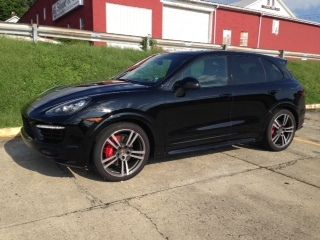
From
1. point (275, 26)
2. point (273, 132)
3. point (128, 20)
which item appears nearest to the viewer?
point (273, 132)

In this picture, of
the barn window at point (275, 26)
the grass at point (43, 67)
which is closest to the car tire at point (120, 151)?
the grass at point (43, 67)

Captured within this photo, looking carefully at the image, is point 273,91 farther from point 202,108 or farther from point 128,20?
point 128,20

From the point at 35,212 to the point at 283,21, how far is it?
30478mm

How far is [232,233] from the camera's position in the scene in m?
3.82

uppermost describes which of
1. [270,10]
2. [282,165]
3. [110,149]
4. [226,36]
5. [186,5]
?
[270,10]

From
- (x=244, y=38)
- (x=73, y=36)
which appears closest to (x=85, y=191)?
(x=73, y=36)

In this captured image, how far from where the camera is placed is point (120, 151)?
498cm

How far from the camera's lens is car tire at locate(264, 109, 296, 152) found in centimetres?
643

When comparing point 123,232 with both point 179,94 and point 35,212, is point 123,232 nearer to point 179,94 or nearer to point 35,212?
point 35,212

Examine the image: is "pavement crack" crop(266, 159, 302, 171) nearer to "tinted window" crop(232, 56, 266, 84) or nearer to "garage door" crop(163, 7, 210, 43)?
"tinted window" crop(232, 56, 266, 84)

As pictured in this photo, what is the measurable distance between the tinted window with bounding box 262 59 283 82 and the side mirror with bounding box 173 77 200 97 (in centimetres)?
173

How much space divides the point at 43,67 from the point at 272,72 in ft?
18.4

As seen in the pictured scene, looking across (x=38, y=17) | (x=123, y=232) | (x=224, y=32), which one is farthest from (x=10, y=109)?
A: (x=38, y=17)

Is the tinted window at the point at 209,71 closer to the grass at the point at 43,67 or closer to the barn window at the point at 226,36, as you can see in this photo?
the grass at the point at 43,67
